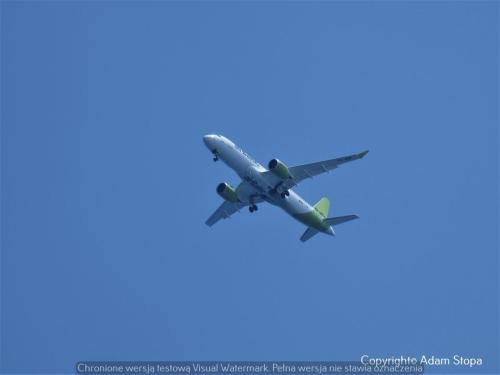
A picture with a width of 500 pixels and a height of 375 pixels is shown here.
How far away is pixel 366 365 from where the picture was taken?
5128 cm

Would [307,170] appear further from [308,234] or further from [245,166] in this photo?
[308,234]

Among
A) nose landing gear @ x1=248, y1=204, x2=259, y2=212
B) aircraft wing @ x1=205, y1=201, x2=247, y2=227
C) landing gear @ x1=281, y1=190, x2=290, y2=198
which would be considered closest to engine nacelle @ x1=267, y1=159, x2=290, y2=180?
landing gear @ x1=281, y1=190, x2=290, y2=198

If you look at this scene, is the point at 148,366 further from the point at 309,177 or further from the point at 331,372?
the point at 309,177

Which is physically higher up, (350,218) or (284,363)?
(350,218)

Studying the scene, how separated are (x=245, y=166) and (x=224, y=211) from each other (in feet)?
26.6

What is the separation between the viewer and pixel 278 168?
54.9 meters

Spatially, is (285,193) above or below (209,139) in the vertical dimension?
below

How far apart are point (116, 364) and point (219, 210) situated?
16938 mm

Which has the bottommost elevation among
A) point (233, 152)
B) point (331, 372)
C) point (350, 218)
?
point (331, 372)

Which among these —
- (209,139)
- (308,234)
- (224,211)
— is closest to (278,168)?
(209,139)

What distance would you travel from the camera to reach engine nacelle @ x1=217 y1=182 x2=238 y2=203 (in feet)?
195

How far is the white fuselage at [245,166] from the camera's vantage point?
2199 inches

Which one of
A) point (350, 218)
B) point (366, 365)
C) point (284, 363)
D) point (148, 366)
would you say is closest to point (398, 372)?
point (366, 365)

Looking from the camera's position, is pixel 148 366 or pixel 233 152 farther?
pixel 233 152
